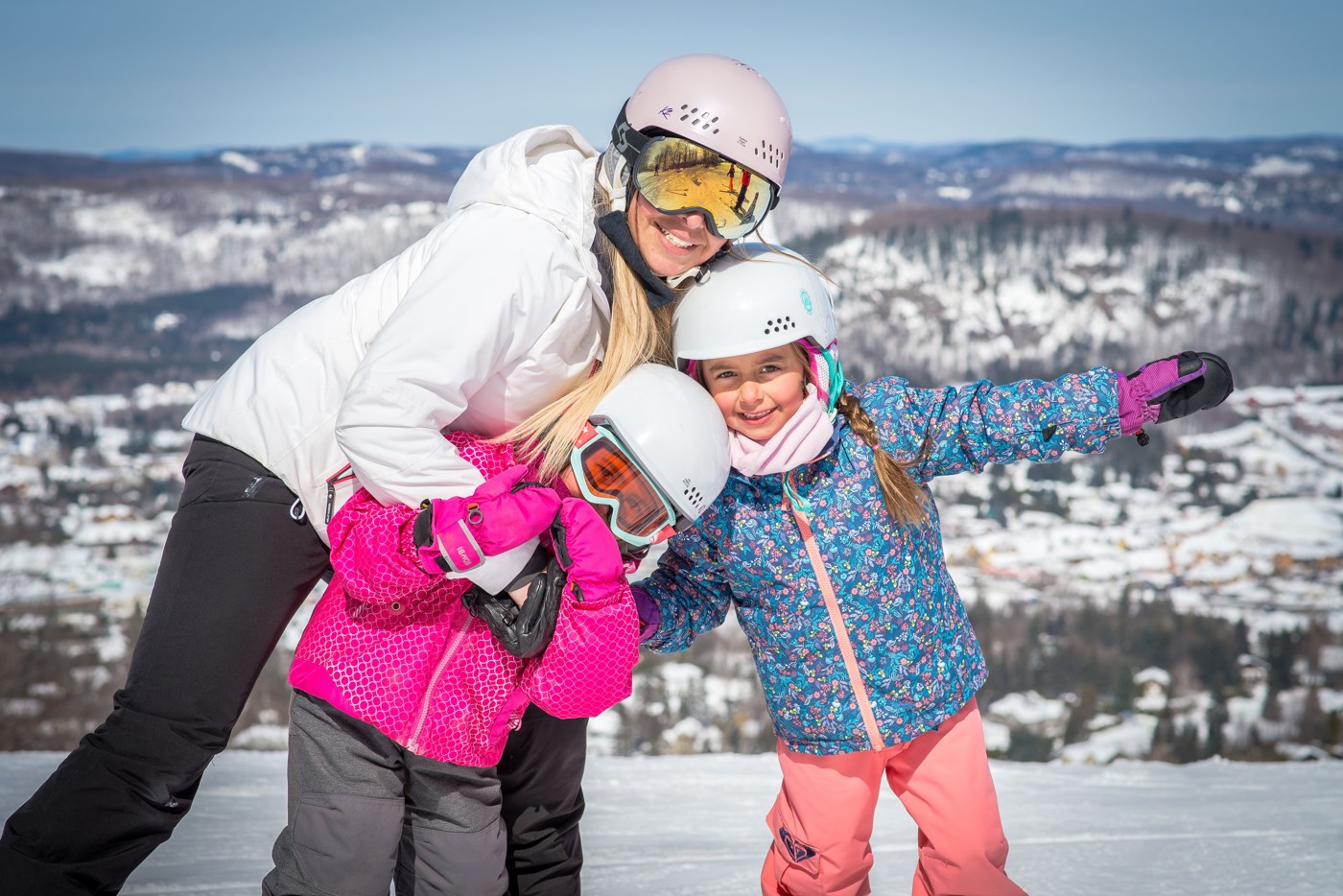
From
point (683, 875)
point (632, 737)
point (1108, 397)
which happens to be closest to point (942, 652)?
point (1108, 397)

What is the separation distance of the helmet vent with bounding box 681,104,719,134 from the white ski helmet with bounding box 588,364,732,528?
0.52 meters

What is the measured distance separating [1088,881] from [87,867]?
289cm

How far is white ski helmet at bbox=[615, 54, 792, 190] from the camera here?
200 cm

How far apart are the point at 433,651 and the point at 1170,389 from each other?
1604 mm

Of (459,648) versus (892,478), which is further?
(892,478)

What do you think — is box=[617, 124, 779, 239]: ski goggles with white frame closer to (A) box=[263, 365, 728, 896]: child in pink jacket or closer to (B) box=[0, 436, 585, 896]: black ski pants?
(A) box=[263, 365, 728, 896]: child in pink jacket

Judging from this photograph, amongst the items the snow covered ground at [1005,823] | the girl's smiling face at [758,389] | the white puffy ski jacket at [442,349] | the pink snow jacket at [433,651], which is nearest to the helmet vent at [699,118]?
the white puffy ski jacket at [442,349]

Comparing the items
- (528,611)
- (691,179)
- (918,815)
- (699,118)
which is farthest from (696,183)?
(918,815)

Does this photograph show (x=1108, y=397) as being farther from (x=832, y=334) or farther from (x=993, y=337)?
(x=993, y=337)

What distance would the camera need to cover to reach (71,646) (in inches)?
1608

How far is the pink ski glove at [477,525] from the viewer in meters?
1.59

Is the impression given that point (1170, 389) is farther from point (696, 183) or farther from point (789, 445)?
point (696, 183)

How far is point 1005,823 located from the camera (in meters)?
3.78

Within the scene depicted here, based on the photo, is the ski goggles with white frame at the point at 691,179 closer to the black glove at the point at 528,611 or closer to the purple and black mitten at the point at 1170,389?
the black glove at the point at 528,611
